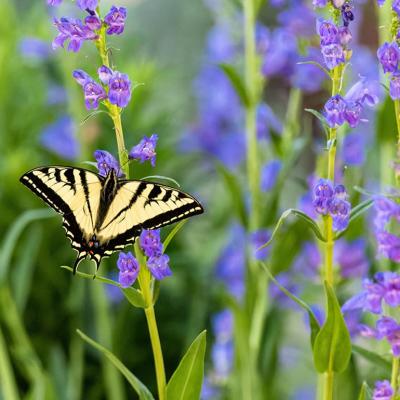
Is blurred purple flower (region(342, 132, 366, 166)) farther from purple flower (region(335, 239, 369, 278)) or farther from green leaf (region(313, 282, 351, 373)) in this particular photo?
green leaf (region(313, 282, 351, 373))

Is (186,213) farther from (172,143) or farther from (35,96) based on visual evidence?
(35,96)

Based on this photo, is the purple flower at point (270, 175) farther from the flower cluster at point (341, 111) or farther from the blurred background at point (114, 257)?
the flower cluster at point (341, 111)

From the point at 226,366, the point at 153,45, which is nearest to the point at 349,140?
the point at 226,366

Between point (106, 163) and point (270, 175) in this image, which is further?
point (270, 175)

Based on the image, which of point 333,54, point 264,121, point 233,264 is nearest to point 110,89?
point 333,54

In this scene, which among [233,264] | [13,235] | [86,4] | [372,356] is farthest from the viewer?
[233,264]

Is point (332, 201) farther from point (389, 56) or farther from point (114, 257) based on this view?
point (114, 257)

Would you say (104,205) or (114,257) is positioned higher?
(104,205)
